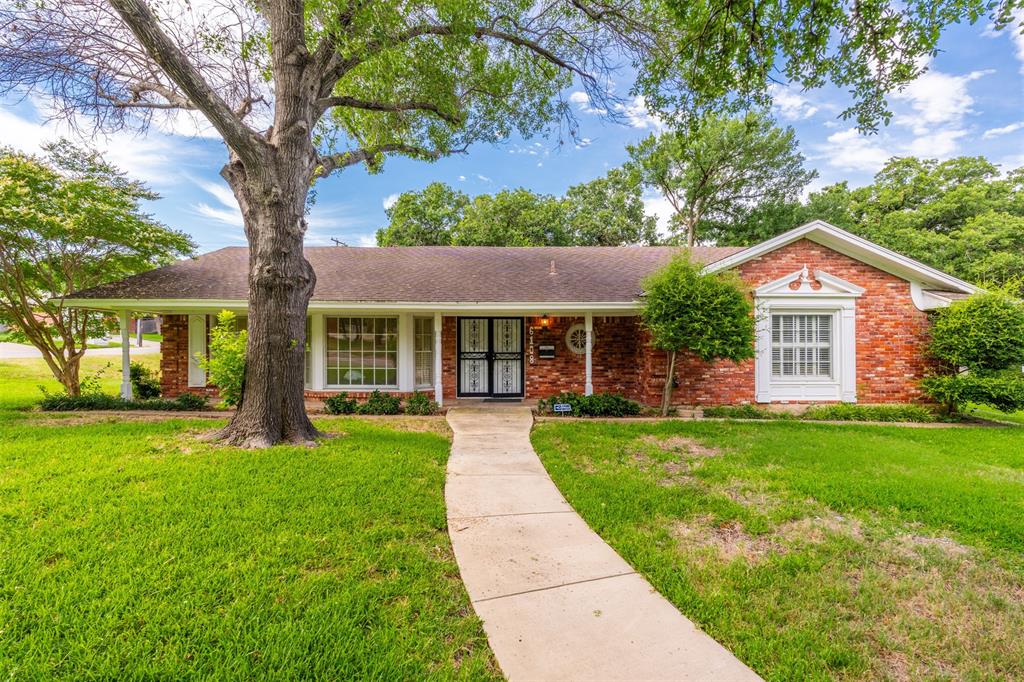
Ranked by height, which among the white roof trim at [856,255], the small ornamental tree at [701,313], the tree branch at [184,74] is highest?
the tree branch at [184,74]

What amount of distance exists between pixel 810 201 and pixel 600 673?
2496 cm

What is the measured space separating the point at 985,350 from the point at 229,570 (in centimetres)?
1248

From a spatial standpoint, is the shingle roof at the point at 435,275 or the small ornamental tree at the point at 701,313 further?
the shingle roof at the point at 435,275

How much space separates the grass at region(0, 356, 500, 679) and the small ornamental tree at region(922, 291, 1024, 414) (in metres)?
10.5

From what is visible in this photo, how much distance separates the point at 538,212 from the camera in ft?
74.5

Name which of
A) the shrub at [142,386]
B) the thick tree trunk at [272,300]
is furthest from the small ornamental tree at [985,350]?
the shrub at [142,386]

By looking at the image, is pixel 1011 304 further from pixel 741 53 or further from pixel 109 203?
pixel 109 203

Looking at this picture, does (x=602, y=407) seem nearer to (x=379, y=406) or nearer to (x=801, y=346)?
(x=801, y=346)

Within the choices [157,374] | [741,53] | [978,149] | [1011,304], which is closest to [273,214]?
[741,53]

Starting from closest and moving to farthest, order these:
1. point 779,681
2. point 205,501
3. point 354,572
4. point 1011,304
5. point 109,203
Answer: point 779,681 → point 354,572 → point 205,501 → point 1011,304 → point 109,203

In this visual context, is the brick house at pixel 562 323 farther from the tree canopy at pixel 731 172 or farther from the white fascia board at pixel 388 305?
the tree canopy at pixel 731 172

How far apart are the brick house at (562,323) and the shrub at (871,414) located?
300 millimetres

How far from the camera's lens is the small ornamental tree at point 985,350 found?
7.77 m

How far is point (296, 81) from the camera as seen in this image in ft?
19.2
